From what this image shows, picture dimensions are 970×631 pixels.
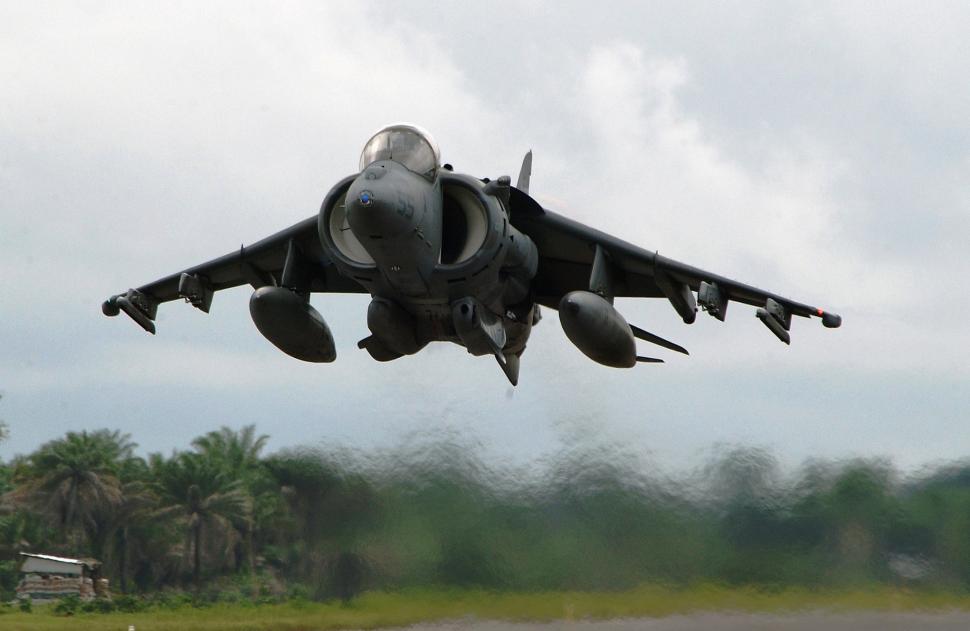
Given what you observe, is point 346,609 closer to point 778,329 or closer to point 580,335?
point 580,335

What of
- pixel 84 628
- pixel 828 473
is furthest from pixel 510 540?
pixel 84 628

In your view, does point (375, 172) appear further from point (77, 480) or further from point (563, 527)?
point (77, 480)

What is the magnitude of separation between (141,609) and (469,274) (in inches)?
263

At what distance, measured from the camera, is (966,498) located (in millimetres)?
17953

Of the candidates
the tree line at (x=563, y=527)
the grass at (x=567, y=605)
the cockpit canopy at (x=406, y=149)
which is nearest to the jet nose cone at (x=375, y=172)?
the cockpit canopy at (x=406, y=149)

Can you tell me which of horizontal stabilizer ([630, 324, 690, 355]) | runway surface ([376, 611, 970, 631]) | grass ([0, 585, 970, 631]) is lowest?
runway surface ([376, 611, 970, 631])

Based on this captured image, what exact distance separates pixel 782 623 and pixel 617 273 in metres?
5.04

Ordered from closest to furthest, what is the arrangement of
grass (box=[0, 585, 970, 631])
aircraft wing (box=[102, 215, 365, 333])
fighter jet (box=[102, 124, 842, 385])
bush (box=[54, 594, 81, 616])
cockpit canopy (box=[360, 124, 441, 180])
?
fighter jet (box=[102, 124, 842, 385]), cockpit canopy (box=[360, 124, 441, 180]), grass (box=[0, 585, 970, 631]), aircraft wing (box=[102, 215, 365, 333]), bush (box=[54, 594, 81, 616])

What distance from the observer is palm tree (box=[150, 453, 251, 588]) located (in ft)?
64.7

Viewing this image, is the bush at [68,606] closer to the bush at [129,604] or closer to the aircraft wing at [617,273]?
the bush at [129,604]

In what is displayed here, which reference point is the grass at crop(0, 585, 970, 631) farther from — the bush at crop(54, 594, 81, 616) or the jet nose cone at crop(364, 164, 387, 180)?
the jet nose cone at crop(364, 164, 387, 180)

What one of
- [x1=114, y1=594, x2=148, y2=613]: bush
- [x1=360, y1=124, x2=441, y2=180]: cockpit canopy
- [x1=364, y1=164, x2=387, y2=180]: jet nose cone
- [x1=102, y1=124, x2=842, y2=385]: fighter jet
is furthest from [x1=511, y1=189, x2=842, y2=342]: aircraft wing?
[x1=114, y1=594, x2=148, y2=613]: bush

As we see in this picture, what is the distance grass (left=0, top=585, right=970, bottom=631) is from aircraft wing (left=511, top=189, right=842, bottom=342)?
3.22 m

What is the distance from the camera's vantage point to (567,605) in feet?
56.7
